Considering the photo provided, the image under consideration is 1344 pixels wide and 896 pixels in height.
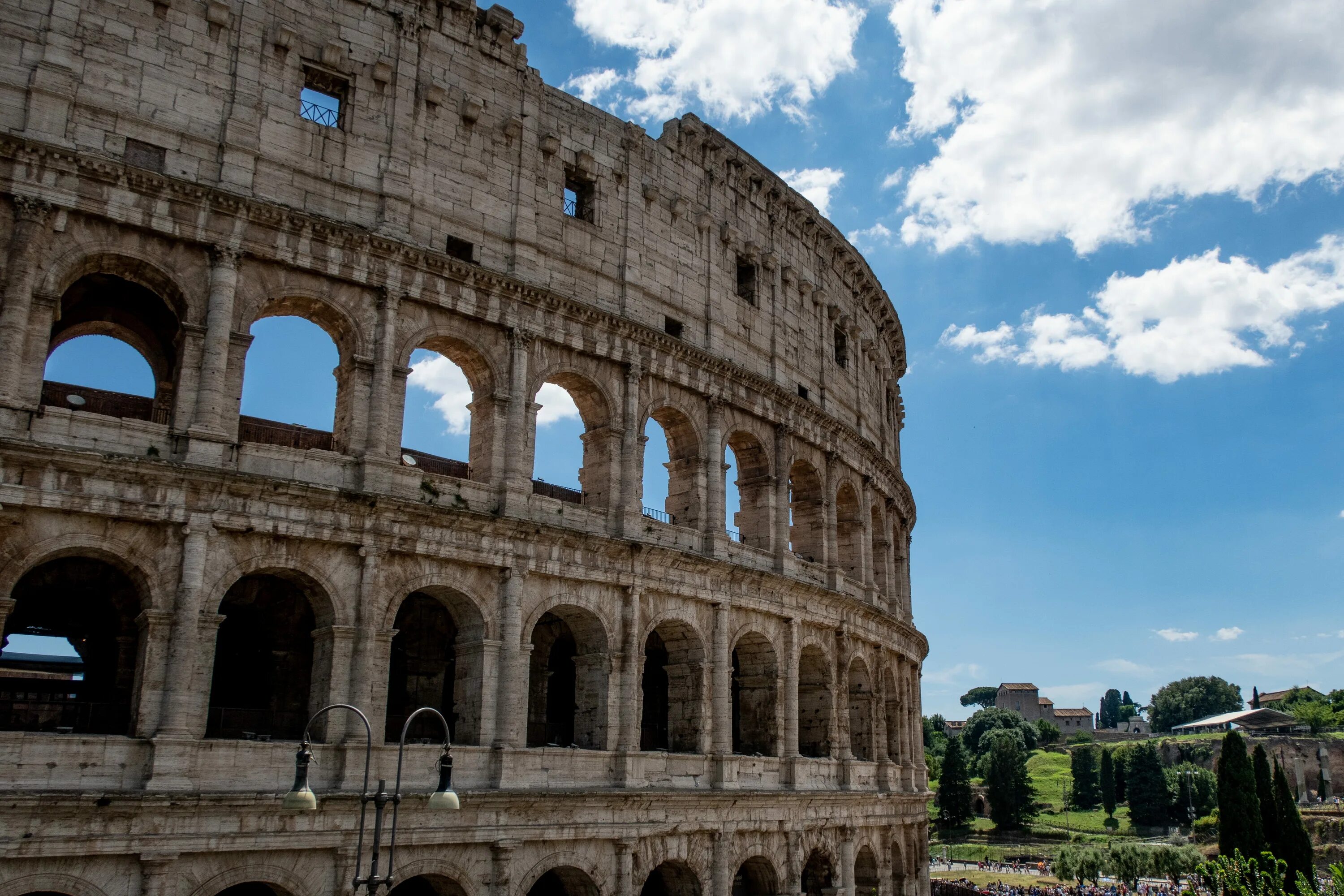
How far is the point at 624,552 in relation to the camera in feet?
72.8

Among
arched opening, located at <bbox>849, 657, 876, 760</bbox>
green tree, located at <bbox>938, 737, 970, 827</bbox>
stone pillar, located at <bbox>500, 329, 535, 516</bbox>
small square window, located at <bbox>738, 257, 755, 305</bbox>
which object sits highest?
small square window, located at <bbox>738, 257, 755, 305</bbox>

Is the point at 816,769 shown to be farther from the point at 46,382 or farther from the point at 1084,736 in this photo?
the point at 1084,736

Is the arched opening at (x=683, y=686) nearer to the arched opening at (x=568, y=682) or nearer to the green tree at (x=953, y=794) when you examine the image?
the arched opening at (x=568, y=682)

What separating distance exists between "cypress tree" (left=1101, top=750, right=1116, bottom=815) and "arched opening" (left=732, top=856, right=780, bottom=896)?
73703mm

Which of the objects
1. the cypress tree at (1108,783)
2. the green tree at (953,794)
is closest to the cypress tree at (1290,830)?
the green tree at (953,794)

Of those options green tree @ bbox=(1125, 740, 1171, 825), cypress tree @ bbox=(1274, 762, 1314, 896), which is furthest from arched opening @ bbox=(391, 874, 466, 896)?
green tree @ bbox=(1125, 740, 1171, 825)

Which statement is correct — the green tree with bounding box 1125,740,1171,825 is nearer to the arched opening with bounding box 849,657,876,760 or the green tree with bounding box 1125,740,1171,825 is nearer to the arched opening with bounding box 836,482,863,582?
the arched opening with bounding box 849,657,876,760

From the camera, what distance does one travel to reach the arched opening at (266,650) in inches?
776

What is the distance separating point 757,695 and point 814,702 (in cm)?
265

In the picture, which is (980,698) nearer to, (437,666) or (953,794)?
(953,794)

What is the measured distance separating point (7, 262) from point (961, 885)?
3869cm

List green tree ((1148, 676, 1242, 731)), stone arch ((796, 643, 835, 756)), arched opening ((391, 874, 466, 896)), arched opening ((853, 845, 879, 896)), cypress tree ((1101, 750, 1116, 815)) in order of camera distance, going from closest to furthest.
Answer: arched opening ((391, 874, 466, 896)) → stone arch ((796, 643, 835, 756)) → arched opening ((853, 845, 879, 896)) → cypress tree ((1101, 750, 1116, 815)) → green tree ((1148, 676, 1242, 731))

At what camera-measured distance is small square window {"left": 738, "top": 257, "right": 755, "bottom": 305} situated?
28.1 metres

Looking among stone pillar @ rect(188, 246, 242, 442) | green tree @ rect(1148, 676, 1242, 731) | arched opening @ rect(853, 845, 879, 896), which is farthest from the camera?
green tree @ rect(1148, 676, 1242, 731)
